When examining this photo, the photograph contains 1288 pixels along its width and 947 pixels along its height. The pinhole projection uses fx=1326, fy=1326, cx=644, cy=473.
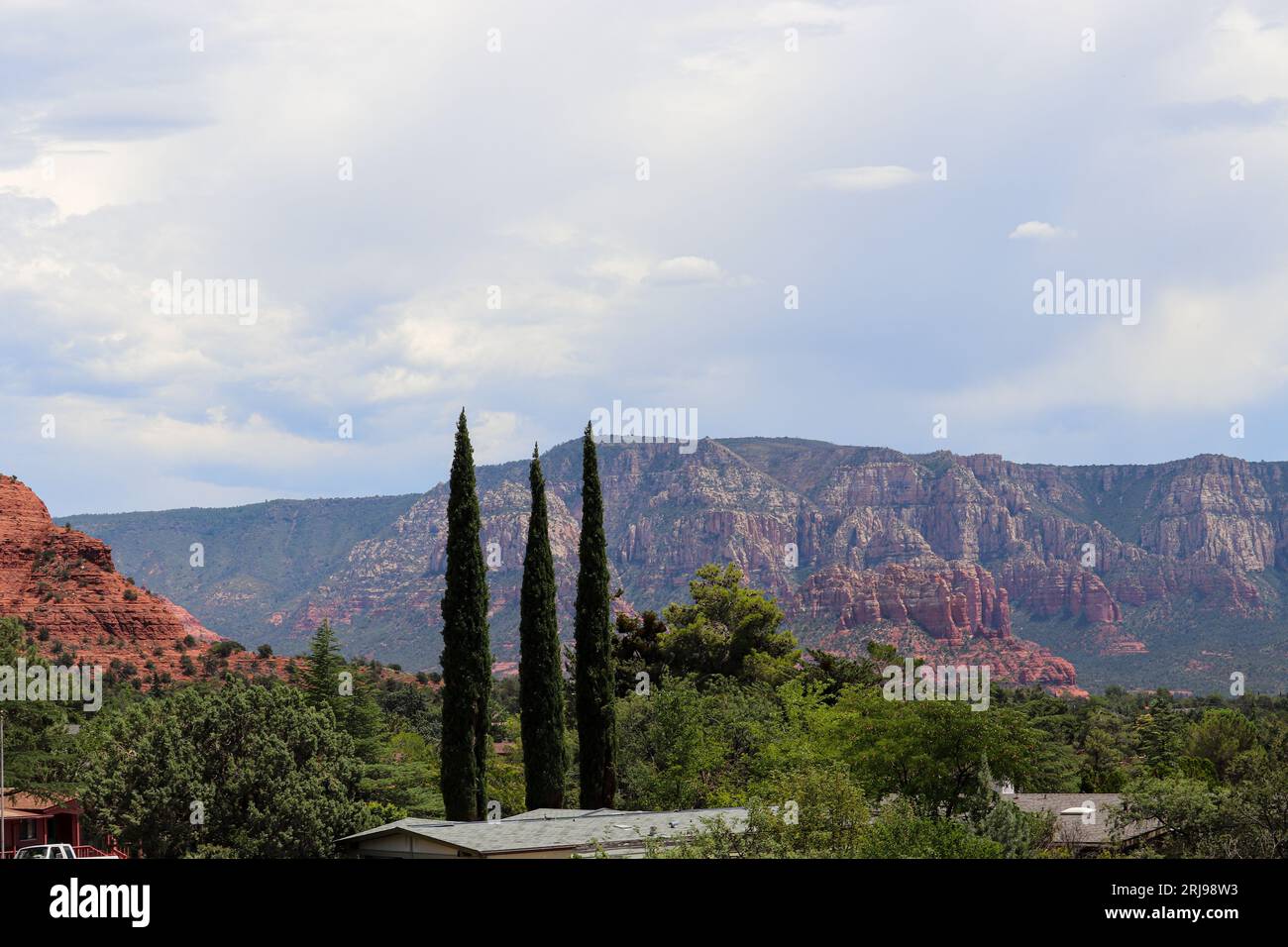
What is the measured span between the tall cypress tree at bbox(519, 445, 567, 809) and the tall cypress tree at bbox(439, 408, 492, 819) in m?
2.12

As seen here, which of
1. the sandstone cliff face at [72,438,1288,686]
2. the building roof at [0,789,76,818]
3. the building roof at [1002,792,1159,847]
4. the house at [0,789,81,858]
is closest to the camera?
the building roof at [1002,792,1159,847]

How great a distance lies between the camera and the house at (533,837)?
31141 mm

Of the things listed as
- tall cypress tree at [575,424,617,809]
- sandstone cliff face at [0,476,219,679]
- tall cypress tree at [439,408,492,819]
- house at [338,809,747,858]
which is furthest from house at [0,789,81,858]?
sandstone cliff face at [0,476,219,679]

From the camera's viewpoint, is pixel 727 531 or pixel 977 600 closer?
pixel 977 600

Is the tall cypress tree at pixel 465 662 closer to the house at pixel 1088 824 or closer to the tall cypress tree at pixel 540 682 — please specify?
the tall cypress tree at pixel 540 682

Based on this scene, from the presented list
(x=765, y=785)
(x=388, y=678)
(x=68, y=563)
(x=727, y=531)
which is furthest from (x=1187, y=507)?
(x=765, y=785)

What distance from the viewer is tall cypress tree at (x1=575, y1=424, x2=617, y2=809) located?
4722cm

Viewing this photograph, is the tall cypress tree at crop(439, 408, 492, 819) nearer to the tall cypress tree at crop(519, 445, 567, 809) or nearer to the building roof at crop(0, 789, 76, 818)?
the tall cypress tree at crop(519, 445, 567, 809)

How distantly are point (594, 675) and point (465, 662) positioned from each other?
6441mm

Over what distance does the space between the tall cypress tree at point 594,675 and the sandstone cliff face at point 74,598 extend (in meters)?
57.6

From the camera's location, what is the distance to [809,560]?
191 meters
